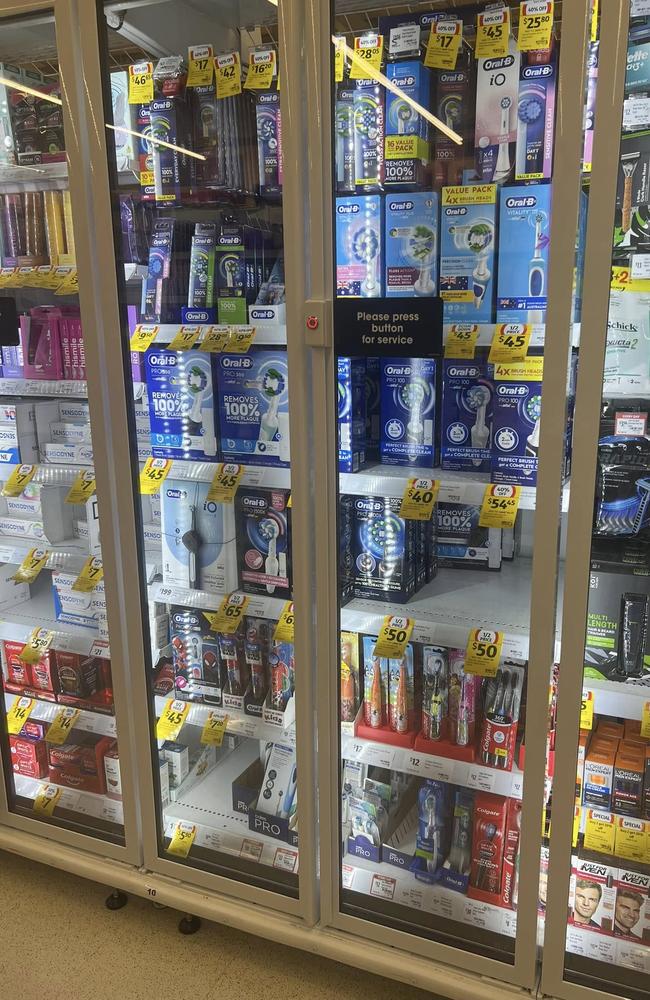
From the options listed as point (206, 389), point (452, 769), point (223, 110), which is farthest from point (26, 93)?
point (452, 769)

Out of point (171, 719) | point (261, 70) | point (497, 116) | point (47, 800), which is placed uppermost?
point (261, 70)

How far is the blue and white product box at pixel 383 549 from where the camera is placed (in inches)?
81.2

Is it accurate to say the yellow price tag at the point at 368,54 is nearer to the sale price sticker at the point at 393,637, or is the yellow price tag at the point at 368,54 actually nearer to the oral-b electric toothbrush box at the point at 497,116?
the oral-b electric toothbrush box at the point at 497,116

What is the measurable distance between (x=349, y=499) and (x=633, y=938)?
1300 mm

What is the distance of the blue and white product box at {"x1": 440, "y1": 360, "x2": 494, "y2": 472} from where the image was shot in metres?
1.94

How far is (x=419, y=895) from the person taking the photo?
209 cm

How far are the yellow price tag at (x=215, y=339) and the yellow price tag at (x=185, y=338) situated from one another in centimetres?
2

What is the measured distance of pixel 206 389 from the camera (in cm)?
216

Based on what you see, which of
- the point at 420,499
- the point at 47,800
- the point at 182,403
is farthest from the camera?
the point at 47,800

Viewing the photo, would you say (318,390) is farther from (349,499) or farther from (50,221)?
(50,221)

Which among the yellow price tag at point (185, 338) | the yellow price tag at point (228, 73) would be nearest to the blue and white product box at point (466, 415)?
the yellow price tag at point (185, 338)

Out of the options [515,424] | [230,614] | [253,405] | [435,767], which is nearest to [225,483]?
[253,405]

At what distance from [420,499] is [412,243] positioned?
63cm

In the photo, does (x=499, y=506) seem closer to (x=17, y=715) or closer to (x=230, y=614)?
(x=230, y=614)
